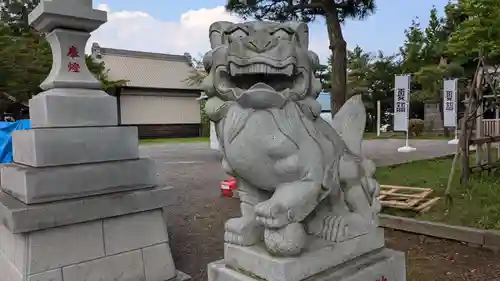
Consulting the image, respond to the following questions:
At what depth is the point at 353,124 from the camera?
186 centimetres

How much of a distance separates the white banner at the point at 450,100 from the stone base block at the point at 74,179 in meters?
11.6

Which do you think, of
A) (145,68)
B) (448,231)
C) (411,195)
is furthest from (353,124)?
(145,68)

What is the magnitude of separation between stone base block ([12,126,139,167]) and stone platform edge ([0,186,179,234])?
0.25 metres

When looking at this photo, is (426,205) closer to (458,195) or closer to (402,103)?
(458,195)

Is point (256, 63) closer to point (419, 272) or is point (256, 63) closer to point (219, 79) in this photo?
point (219, 79)

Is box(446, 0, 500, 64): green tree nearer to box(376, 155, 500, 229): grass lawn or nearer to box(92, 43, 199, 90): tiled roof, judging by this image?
box(376, 155, 500, 229): grass lawn

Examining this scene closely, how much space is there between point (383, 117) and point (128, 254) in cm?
2390

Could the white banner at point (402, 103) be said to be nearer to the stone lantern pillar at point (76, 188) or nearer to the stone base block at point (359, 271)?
the stone lantern pillar at point (76, 188)

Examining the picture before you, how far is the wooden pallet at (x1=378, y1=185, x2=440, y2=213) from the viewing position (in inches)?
164

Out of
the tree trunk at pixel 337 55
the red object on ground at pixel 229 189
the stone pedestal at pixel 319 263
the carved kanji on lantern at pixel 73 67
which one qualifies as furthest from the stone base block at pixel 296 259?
the tree trunk at pixel 337 55

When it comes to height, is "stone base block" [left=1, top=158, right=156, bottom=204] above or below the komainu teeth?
below

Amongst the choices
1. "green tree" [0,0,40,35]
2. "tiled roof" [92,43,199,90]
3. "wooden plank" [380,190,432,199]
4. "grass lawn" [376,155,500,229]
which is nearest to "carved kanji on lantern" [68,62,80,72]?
"grass lawn" [376,155,500,229]

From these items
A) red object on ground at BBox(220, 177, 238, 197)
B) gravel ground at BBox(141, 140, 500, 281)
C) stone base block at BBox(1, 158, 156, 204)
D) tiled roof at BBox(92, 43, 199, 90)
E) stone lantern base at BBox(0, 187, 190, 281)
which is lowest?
gravel ground at BBox(141, 140, 500, 281)

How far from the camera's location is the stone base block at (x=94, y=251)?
90.0 inches
